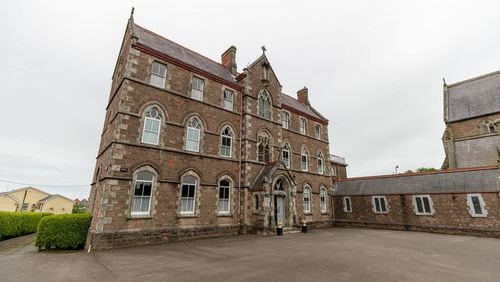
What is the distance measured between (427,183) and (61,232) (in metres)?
26.4

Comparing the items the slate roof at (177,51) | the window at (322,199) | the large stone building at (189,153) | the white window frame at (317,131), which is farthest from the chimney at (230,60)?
the window at (322,199)

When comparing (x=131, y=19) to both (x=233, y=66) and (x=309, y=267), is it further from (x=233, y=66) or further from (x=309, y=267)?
(x=309, y=267)

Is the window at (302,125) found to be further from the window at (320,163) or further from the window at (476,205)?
the window at (476,205)

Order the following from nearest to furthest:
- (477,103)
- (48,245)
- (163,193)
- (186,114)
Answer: (48,245) < (163,193) < (186,114) < (477,103)

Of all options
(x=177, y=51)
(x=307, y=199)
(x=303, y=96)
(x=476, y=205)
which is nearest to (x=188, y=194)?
(x=177, y=51)

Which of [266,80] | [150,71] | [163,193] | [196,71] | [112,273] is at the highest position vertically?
[266,80]

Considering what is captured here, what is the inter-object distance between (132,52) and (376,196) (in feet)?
79.6

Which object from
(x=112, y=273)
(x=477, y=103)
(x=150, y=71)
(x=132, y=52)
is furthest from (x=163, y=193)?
(x=477, y=103)

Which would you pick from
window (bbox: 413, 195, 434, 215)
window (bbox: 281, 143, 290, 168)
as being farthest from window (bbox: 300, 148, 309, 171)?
window (bbox: 413, 195, 434, 215)

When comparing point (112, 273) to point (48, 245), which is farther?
point (48, 245)

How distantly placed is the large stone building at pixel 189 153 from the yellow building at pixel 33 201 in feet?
152

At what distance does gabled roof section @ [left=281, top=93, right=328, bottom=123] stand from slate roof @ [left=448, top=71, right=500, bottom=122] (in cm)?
1769

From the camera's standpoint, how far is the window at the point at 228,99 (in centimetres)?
1838

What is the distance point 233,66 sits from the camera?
22281 millimetres
